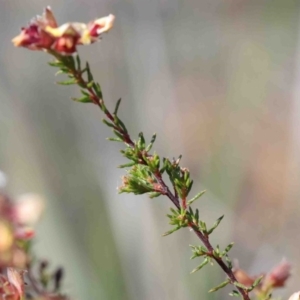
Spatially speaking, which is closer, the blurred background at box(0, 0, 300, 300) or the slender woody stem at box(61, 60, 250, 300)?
the slender woody stem at box(61, 60, 250, 300)

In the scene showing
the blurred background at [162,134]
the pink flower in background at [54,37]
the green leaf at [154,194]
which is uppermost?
the blurred background at [162,134]

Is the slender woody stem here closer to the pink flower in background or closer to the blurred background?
the pink flower in background

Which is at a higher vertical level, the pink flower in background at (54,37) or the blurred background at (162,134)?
the blurred background at (162,134)

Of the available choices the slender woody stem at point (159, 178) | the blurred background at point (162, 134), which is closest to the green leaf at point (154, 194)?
the slender woody stem at point (159, 178)

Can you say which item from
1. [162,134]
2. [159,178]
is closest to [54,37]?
[159,178]

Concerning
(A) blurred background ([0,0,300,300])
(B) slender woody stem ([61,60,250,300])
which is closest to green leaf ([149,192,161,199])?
(B) slender woody stem ([61,60,250,300])

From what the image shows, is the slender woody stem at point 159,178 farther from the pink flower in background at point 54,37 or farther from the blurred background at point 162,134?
the blurred background at point 162,134

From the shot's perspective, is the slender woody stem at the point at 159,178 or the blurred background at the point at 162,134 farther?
the blurred background at the point at 162,134

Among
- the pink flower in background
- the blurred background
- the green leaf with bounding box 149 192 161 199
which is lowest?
the green leaf with bounding box 149 192 161 199

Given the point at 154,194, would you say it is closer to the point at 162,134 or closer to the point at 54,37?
the point at 54,37
